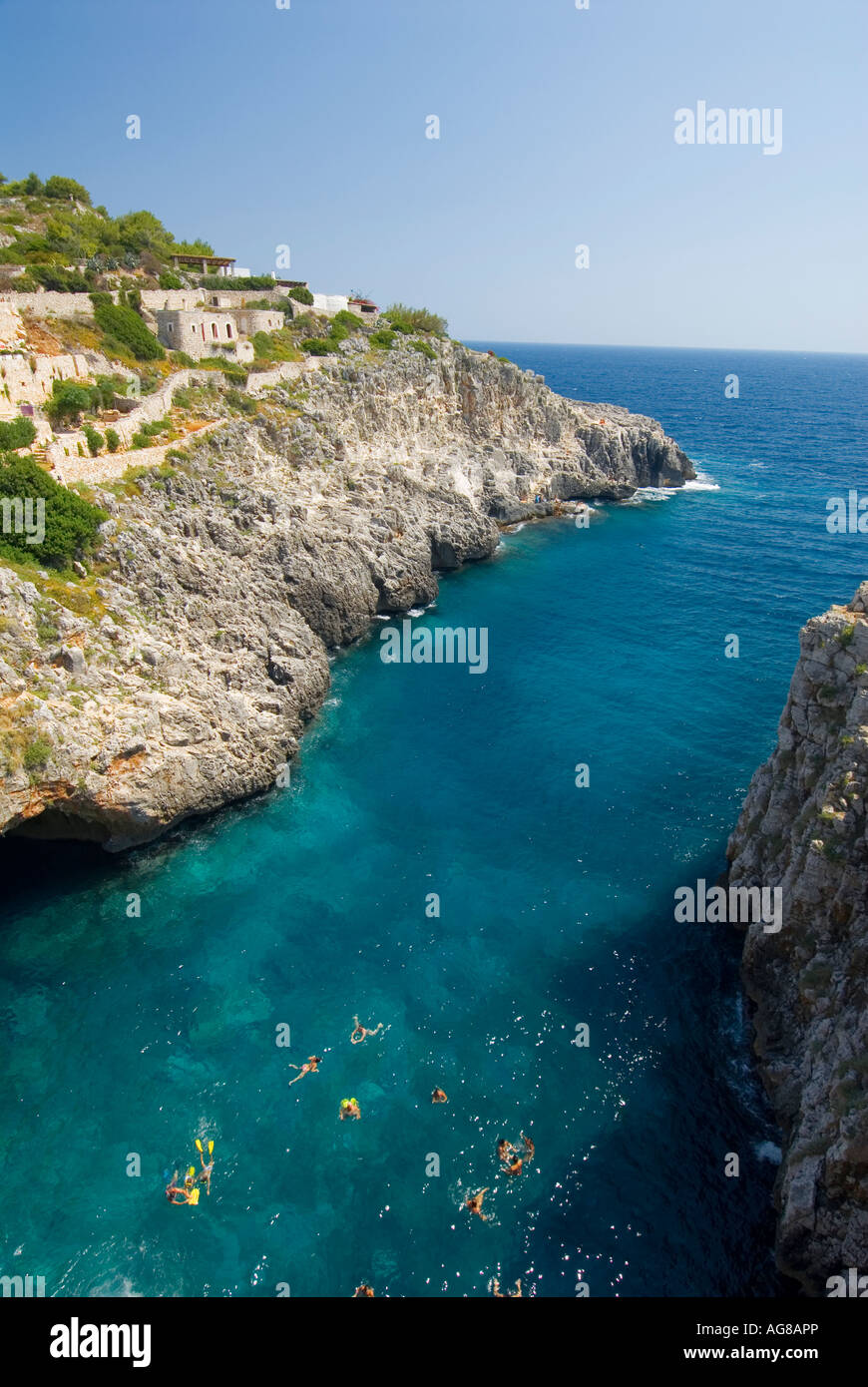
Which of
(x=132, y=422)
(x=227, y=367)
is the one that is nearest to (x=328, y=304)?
(x=227, y=367)

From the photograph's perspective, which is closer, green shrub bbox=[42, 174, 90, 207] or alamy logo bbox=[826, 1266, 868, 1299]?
alamy logo bbox=[826, 1266, 868, 1299]

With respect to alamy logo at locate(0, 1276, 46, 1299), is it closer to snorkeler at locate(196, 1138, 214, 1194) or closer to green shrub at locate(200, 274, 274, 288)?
snorkeler at locate(196, 1138, 214, 1194)

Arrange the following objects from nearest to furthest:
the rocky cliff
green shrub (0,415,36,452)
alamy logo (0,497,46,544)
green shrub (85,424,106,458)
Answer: the rocky cliff → alamy logo (0,497,46,544) → green shrub (0,415,36,452) → green shrub (85,424,106,458)

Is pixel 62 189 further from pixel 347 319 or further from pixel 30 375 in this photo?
pixel 30 375

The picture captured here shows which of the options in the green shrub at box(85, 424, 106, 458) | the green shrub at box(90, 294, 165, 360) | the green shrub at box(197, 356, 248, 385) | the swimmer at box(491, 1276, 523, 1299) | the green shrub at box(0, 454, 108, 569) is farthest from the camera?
the green shrub at box(197, 356, 248, 385)

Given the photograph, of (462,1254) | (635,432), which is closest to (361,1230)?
(462,1254)

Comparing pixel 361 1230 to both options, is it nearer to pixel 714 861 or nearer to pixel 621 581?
pixel 714 861

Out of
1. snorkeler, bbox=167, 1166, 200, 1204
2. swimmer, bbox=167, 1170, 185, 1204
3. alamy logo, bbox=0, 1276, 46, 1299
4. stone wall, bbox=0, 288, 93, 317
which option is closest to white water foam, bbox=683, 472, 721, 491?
stone wall, bbox=0, 288, 93, 317
